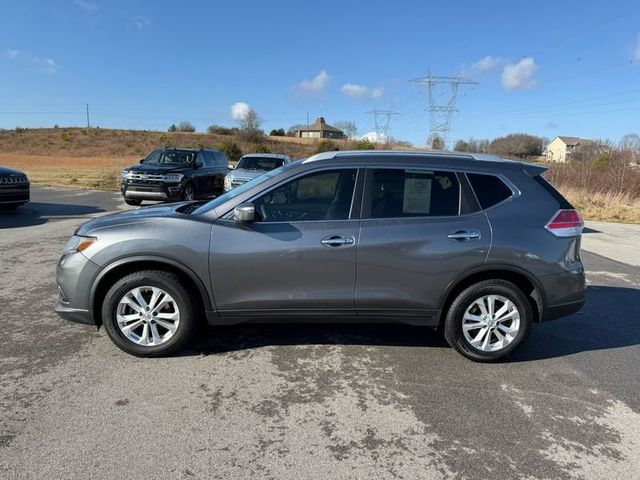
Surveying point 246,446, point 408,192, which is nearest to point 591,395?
point 408,192

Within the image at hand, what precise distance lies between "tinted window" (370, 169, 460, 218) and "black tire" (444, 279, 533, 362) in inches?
27.7

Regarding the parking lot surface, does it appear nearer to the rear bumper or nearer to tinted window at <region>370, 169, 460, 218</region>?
the rear bumper

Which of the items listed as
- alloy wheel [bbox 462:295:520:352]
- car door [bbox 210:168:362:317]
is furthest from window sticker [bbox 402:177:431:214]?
alloy wheel [bbox 462:295:520:352]

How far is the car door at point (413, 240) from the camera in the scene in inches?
156

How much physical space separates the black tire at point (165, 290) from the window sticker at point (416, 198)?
6.62ft

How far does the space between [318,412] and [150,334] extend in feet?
5.44

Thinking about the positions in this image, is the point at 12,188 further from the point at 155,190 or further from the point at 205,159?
the point at 205,159

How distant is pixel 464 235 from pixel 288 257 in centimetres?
149

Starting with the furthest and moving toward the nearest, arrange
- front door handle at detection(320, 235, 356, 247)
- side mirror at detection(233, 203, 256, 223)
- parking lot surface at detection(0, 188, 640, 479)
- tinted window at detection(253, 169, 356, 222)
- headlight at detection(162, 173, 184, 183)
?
headlight at detection(162, 173, 184, 183) → tinted window at detection(253, 169, 356, 222) → front door handle at detection(320, 235, 356, 247) → side mirror at detection(233, 203, 256, 223) → parking lot surface at detection(0, 188, 640, 479)

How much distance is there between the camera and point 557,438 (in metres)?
3.11

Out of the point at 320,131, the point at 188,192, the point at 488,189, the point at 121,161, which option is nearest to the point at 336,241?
the point at 488,189

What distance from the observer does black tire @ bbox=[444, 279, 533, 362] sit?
13.4 feet

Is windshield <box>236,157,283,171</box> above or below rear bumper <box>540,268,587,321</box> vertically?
above

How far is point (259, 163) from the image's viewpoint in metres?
15.0
